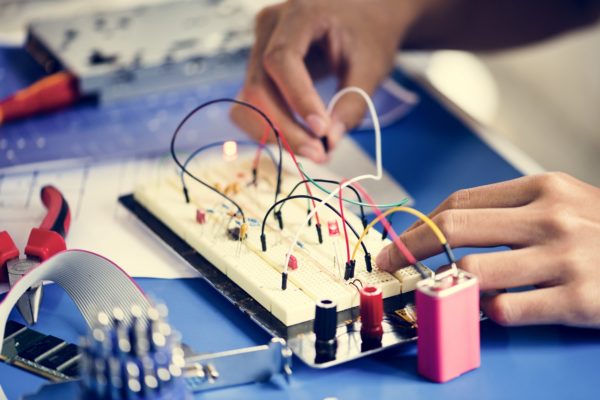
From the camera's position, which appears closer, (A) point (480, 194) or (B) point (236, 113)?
(A) point (480, 194)

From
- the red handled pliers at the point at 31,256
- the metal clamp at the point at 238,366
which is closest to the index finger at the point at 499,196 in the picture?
the metal clamp at the point at 238,366

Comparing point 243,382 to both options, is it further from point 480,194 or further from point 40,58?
point 40,58

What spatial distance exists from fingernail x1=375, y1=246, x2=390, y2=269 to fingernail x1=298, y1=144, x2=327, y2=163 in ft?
1.10

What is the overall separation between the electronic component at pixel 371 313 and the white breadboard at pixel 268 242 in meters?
0.05

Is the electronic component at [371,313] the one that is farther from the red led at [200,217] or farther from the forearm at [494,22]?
the forearm at [494,22]

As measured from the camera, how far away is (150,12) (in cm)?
188

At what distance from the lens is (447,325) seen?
908 millimetres

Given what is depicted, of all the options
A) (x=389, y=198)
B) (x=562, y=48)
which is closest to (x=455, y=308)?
(x=389, y=198)

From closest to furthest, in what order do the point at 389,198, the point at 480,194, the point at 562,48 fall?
1. the point at 480,194
2. the point at 389,198
3. the point at 562,48

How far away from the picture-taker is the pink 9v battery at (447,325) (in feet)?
2.95

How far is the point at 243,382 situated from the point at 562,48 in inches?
85.8

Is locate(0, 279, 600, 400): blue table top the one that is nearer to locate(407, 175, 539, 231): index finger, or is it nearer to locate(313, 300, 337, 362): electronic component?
locate(313, 300, 337, 362): electronic component

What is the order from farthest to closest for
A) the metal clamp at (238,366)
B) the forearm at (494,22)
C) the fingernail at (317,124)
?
1. the forearm at (494,22)
2. the fingernail at (317,124)
3. the metal clamp at (238,366)

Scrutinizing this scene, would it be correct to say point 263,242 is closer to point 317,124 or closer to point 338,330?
point 338,330
